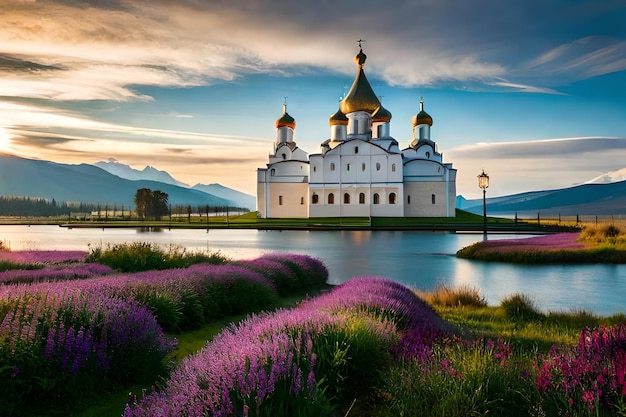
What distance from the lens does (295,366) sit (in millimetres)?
3625

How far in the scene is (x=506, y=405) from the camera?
4.14 m

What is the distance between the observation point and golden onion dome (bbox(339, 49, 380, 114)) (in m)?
85.3

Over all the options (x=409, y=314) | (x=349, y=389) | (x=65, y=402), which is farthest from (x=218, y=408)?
(x=409, y=314)

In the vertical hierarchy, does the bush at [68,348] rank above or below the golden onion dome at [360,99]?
below

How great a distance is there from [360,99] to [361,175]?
46.1 ft

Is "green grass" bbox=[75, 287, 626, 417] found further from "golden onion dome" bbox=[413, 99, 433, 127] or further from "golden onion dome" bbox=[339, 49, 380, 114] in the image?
"golden onion dome" bbox=[413, 99, 433, 127]

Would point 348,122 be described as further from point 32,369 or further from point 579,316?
Answer: point 32,369

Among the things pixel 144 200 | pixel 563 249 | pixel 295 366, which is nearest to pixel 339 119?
pixel 144 200

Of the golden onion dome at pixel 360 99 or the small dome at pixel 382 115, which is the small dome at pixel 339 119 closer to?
the golden onion dome at pixel 360 99

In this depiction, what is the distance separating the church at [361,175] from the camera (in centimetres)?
8100

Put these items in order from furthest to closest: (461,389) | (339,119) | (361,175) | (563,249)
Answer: (339,119)
(361,175)
(563,249)
(461,389)

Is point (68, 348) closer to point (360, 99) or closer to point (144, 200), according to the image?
point (360, 99)

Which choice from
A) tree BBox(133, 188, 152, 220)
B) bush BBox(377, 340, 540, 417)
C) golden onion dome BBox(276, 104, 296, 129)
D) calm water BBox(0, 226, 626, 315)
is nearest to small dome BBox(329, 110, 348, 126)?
golden onion dome BBox(276, 104, 296, 129)

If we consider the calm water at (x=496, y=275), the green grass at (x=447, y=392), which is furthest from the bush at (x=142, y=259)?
the green grass at (x=447, y=392)
